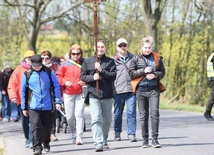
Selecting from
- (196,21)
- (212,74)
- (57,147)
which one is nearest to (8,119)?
(212,74)

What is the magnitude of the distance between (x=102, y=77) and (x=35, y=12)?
26.2 metres

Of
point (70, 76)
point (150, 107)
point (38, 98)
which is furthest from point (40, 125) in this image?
point (70, 76)

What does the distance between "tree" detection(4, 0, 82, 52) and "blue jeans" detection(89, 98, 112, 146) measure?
24.2 meters

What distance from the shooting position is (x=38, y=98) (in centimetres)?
1232

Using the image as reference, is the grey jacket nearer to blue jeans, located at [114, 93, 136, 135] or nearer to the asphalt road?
blue jeans, located at [114, 93, 136, 135]

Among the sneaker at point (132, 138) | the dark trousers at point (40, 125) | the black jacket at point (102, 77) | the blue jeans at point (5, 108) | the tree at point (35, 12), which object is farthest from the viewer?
the tree at point (35, 12)

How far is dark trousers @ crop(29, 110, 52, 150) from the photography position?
12.3 m

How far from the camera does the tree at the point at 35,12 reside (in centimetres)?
3778

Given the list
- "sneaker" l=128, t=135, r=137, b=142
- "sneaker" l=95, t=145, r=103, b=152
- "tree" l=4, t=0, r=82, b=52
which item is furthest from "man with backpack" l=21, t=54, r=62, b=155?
"tree" l=4, t=0, r=82, b=52

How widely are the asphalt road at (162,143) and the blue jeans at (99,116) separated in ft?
0.84

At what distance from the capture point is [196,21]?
34.2 metres

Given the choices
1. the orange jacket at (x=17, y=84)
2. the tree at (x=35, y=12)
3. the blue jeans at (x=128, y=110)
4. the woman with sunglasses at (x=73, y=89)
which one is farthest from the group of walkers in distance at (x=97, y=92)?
the tree at (x=35, y=12)

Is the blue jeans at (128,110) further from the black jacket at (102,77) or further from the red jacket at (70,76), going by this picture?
the black jacket at (102,77)

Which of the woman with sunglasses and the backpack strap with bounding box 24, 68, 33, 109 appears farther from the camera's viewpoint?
the woman with sunglasses
